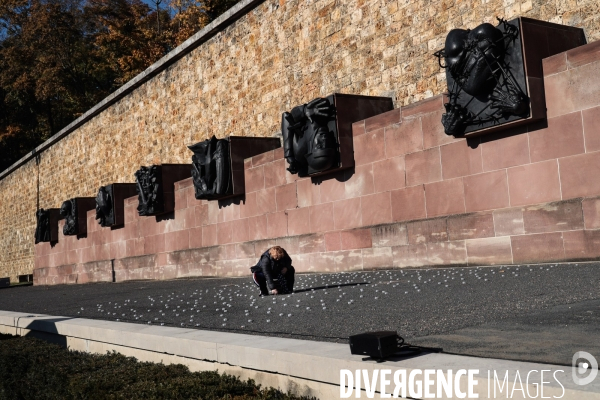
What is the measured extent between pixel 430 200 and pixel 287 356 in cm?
731

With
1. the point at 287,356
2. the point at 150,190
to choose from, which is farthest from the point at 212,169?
the point at 287,356

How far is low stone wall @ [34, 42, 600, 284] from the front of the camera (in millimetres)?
8977

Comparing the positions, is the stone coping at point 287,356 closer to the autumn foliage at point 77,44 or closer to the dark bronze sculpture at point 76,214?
the dark bronze sculpture at point 76,214

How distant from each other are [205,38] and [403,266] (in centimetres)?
1197

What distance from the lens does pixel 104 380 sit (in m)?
4.88

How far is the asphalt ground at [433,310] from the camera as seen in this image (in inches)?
174

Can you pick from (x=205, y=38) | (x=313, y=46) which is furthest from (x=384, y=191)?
(x=205, y=38)

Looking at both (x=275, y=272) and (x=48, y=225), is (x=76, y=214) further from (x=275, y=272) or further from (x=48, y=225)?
(x=275, y=272)

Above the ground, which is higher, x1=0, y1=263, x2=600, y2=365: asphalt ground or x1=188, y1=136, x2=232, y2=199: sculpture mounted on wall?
x1=188, y1=136, x2=232, y2=199: sculpture mounted on wall

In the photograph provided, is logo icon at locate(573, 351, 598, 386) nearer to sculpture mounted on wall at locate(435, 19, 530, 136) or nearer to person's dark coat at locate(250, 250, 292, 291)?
person's dark coat at locate(250, 250, 292, 291)

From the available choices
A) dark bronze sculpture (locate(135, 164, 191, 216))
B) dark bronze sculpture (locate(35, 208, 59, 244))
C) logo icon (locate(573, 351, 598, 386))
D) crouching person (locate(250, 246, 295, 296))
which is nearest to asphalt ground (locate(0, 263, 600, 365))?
logo icon (locate(573, 351, 598, 386))

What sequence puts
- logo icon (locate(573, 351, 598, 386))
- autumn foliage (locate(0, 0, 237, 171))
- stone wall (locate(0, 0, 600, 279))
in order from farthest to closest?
1. autumn foliage (locate(0, 0, 237, 171))
2. stone wall (locate(0, 0, 600, 279))
3. logo icon (locate(573, 351, 598, 386))

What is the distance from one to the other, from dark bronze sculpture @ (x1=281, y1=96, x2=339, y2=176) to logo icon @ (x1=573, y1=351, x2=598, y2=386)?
912cm

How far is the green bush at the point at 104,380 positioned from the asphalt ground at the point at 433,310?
1.00m
